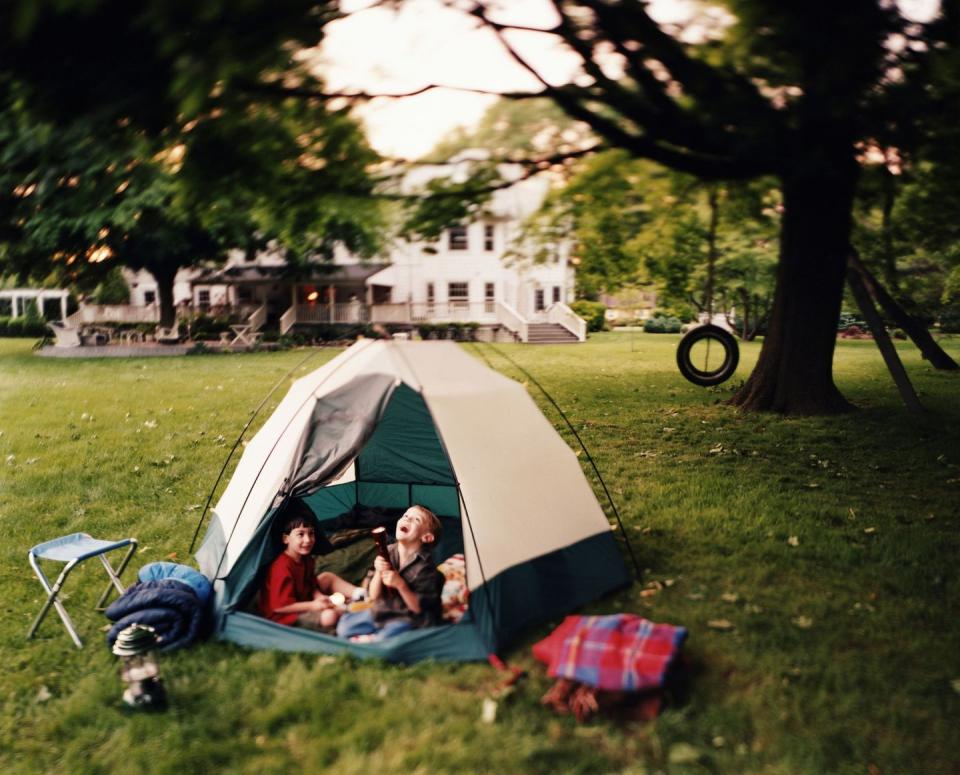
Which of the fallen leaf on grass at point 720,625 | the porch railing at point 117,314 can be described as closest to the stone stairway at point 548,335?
the porch railing at point 117,314

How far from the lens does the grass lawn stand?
140 inches

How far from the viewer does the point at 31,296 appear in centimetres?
4303

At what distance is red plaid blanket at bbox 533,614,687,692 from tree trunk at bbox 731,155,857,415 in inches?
285

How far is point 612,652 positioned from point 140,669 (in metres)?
2.40

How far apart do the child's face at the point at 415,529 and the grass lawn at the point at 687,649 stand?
0.88 meters

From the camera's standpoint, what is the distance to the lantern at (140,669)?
152 inches

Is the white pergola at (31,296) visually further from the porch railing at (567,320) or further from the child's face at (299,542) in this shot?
→ the child's face at (299,542)

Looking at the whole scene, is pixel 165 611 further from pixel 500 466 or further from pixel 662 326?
pixel 662 326

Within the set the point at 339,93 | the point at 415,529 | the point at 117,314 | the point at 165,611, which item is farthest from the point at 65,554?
the point at 117,314

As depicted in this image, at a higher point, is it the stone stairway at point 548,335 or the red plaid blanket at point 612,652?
the stone stairway at point 548,335

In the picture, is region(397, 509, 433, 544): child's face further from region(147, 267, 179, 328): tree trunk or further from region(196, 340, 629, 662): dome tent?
region(147, 267, 179, 328): tree trunk

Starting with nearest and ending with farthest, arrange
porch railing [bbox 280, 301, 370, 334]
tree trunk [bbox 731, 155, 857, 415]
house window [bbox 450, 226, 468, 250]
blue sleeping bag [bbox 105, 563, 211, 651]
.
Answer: blue sleeping bag [bbox 105, 563, 211, 651]
tree trunk [bbox 731, 155, 857, 415]
porch railing [bbox 280, 301, 370, 334]
house window [bbox 450, 226, 468, 250]

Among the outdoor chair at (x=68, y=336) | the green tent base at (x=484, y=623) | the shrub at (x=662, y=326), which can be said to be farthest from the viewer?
the shrub at (x=662, y=326)

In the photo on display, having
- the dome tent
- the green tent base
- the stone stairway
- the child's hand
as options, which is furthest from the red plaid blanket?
the stone stairway
